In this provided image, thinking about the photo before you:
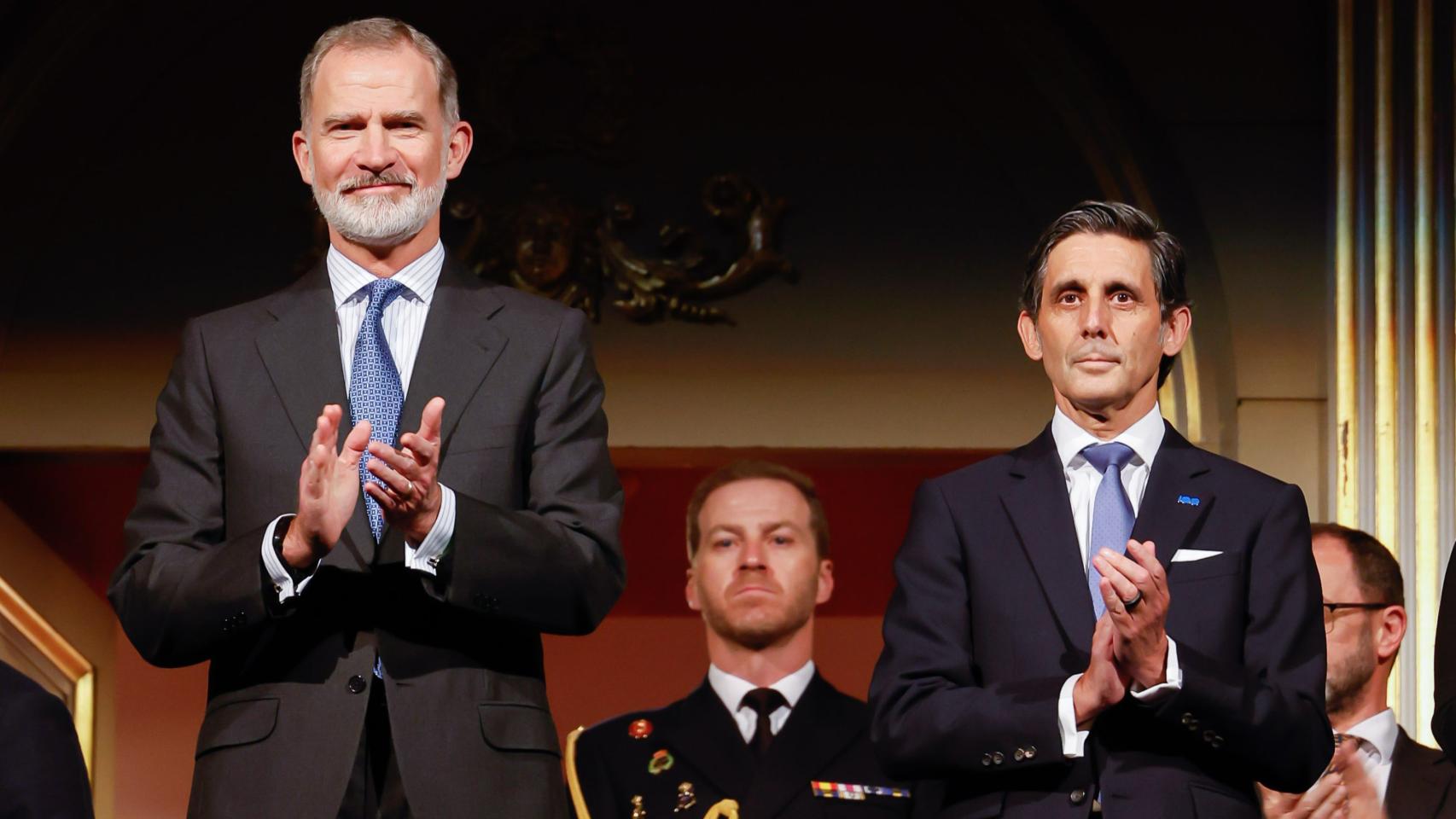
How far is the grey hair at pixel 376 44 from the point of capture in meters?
2.76

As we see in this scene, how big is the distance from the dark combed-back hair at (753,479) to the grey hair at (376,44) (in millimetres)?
1403

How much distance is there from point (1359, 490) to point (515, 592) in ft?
7.95

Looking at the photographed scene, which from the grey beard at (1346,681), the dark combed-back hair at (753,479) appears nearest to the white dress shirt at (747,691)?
the dark combed-back hair at (753,479)

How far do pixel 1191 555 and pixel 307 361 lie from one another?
3.29 feet

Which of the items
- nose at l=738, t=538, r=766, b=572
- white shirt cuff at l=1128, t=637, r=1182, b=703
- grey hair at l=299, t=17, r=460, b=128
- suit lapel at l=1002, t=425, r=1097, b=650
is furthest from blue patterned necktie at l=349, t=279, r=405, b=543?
nose at l=738, t=538, r=766, b=572

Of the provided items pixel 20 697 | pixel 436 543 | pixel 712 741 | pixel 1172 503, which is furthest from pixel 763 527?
pixel 20 697

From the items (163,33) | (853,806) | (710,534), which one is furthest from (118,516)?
(853,806)

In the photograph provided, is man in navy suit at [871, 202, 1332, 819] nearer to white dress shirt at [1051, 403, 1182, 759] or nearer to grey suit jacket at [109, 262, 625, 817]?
white dress shirt at [1051, 403, 1182, 759]

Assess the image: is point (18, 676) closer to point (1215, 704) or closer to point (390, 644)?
point (390, 644)

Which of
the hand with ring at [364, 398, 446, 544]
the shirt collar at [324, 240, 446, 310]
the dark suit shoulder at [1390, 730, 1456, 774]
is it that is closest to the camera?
the hand with ring at [364, 398, 446, 544]

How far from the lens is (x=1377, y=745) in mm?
3699

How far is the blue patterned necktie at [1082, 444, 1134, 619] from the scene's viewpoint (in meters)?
2.71

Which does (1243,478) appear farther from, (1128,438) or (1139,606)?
(1139,606)

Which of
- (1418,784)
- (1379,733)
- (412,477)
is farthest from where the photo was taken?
(1379,733)
